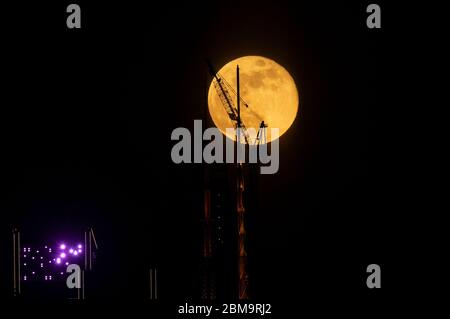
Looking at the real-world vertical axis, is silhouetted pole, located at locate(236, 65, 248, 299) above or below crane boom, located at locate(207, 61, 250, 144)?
below

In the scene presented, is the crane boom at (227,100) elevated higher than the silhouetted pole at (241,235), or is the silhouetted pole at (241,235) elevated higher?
the crane boom at (227,100)

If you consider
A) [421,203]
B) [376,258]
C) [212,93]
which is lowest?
[376,258]

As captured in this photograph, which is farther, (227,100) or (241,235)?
(227,100)

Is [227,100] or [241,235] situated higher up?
[227,100]

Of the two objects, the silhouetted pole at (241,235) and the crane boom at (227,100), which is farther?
the crane boom at (227,100)

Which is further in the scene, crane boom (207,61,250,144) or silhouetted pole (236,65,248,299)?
crane boom (207,61,250,144)
